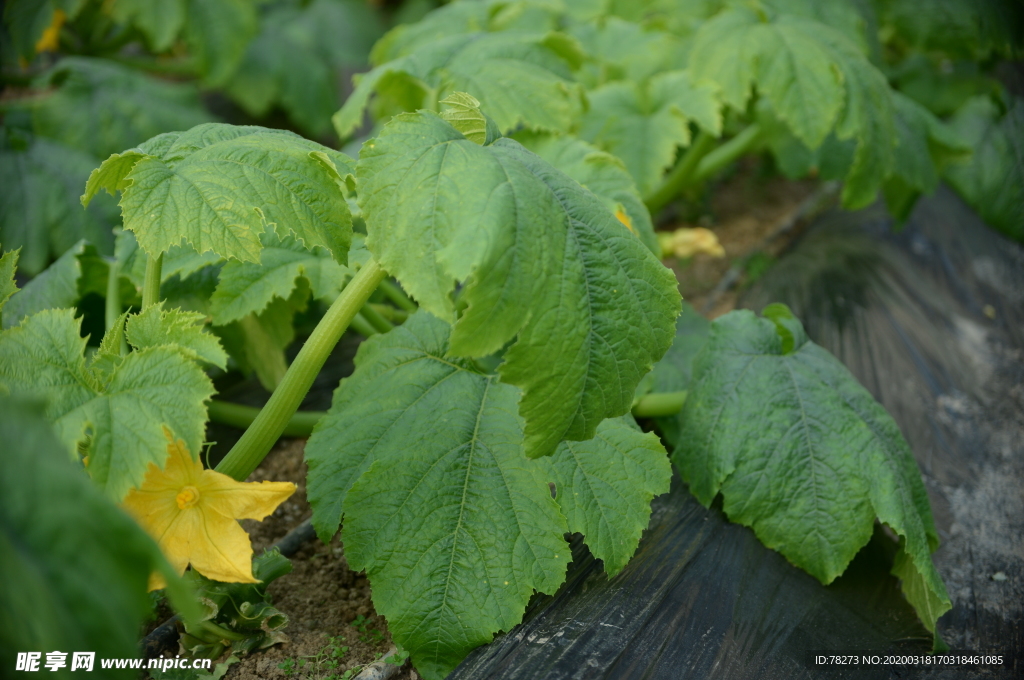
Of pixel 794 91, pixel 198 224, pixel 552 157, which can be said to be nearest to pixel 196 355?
pixel 198 224

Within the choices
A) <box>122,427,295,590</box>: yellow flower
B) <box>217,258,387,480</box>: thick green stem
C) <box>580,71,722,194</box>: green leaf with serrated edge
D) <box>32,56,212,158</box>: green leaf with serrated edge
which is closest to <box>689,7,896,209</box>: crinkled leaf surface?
<box>580,71,722,194</box>: green leaf with serrated edge

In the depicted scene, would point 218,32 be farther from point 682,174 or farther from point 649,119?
point 682,174

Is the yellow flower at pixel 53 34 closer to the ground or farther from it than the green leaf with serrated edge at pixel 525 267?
farther from it

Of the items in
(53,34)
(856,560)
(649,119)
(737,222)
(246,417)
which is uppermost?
(53,34)

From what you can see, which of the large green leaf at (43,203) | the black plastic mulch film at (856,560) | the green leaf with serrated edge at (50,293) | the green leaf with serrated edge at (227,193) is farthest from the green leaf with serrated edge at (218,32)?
the black plastic mulch film at (856,560)

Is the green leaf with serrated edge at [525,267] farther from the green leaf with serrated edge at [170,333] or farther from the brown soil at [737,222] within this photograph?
the brown soil at [737,222]

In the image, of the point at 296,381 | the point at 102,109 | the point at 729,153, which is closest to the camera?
the point at 296,381

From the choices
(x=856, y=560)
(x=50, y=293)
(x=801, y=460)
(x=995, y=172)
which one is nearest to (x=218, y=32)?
(x=50, y=293)
